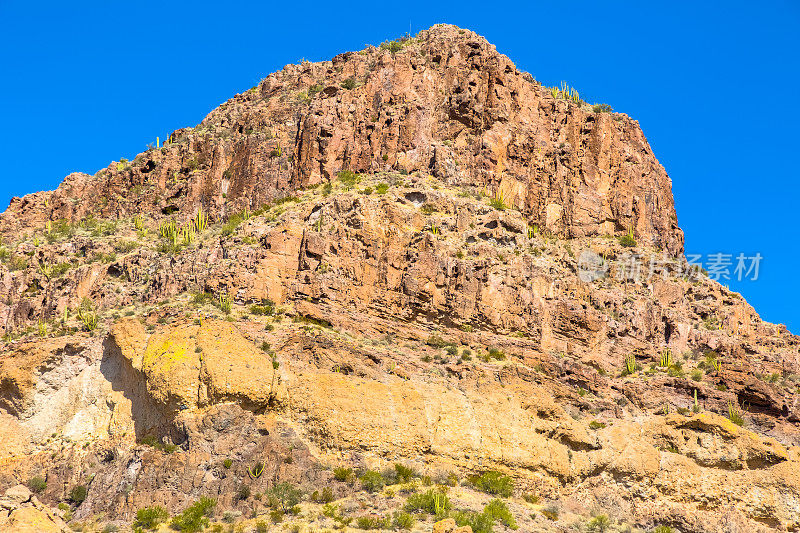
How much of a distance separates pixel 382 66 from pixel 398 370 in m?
24.7

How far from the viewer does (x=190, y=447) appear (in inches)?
1629

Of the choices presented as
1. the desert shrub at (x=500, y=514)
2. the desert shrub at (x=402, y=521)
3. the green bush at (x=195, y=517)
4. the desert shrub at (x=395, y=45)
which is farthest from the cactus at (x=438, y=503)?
the desert shrub at (x=395, y=45)

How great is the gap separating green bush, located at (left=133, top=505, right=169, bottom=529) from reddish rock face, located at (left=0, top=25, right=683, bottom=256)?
2377 centimetres

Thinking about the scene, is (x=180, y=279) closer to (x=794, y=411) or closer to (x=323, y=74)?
(x=323, y=74)

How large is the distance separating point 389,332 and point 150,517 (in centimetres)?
1574

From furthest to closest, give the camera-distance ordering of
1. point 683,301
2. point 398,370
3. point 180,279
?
point 683,301, point 180,279, point 398,370

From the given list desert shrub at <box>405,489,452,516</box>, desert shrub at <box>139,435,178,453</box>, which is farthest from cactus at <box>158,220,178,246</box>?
desert shrub at <box>405,489,452,516</box>

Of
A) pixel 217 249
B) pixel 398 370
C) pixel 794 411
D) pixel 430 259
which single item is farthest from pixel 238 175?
pixel 794 411

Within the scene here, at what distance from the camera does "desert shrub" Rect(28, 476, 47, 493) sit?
42312 millimetres

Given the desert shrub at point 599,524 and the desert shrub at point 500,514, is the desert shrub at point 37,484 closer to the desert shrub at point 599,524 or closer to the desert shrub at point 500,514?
the desert shrub at point 500,514

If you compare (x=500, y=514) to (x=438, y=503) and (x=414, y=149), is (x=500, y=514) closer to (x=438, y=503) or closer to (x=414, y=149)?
(x=438, y=503)

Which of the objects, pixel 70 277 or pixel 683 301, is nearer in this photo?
pixel 70 277

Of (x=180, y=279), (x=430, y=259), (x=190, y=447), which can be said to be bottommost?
(x=190, y=447)

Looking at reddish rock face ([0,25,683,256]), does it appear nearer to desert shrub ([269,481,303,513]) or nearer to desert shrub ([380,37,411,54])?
desert shrub ([380,37,411,54])
